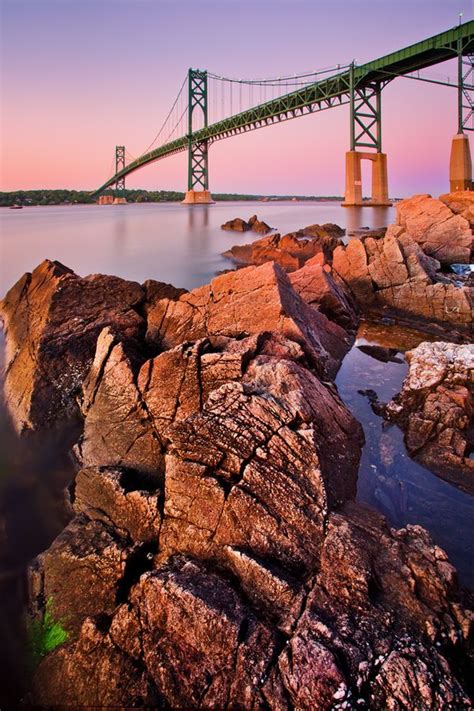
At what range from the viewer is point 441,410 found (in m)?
4.04

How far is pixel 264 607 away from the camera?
2.20 meters

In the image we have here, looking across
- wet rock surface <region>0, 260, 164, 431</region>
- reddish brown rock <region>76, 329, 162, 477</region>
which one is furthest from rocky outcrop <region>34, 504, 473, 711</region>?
wet rock surface <region>0, 260, 164, 431</region>

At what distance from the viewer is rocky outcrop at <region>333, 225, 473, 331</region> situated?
24.3ft

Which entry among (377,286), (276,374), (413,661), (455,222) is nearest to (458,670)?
(413,661)

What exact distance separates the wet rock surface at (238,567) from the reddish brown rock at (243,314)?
35.2 inches

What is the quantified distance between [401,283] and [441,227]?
12.2ft

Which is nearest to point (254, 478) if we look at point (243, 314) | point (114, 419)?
point (114, 419)

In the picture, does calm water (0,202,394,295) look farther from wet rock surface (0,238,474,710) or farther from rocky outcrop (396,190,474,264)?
wet rock surface (0,238,474,710)

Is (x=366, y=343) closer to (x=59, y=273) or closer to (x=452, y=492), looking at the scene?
(x=452, y=492)

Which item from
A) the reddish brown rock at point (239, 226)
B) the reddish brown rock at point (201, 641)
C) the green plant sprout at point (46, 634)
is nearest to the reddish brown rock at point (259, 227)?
the reddish brown rock at point (239, 226)

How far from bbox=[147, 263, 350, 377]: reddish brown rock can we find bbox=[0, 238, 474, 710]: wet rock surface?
893 millimetres

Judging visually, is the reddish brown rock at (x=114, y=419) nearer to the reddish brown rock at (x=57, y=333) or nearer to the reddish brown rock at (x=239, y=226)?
the reddish brown rock at (x=57, y=333)

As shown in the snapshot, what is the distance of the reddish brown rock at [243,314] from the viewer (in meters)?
4.91

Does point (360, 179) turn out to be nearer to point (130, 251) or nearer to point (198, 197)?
point (130, 251)
